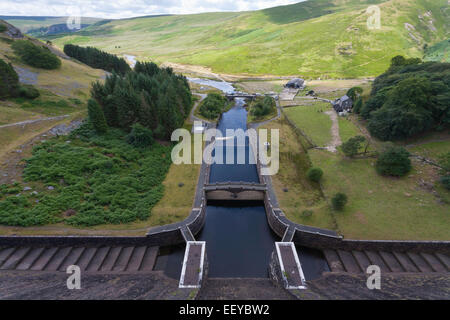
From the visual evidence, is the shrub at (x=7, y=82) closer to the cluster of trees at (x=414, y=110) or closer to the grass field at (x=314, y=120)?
the grass field at (x=314, y=120)

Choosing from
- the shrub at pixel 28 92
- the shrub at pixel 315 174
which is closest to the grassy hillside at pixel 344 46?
the shrub at pixel 315 174

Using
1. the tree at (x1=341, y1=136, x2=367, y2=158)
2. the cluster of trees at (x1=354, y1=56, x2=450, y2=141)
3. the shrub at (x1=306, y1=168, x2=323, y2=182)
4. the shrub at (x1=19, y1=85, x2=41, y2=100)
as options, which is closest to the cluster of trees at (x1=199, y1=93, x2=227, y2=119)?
the shrub at (x1=306, y1=168, x2=323, y2=182)

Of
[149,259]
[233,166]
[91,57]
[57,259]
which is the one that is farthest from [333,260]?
[91,57]

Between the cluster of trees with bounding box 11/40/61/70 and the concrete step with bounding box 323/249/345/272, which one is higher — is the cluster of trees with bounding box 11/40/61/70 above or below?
above

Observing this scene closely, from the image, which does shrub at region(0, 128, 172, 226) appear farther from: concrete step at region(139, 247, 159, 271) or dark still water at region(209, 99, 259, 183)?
dark still water at region(209, 99, 259, 183)
